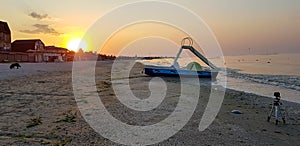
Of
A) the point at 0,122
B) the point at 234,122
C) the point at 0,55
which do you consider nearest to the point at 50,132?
the point at 0,122

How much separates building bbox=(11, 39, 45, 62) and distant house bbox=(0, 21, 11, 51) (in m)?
3.27

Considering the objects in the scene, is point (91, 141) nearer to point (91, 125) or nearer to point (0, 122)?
point (91, 125)

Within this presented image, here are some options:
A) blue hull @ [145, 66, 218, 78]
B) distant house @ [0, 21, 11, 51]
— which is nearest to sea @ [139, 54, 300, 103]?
blue hull @ [145, 66, 218, 78]

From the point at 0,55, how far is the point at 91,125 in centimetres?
5826

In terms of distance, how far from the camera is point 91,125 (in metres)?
7.82

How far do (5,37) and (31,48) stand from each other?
290 inches

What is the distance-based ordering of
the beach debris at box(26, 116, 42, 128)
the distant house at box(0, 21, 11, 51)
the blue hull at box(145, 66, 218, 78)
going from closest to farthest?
1. the beach debris at box(26, 116, 42, 128)
2. the blue hull at box(145, 66, 218, 78)
3. the distant house at box(0, 21, 11, 51)

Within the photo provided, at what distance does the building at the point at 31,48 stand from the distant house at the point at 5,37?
327 cm

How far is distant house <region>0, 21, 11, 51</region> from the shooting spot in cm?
6771

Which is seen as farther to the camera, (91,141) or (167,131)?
(167,131)

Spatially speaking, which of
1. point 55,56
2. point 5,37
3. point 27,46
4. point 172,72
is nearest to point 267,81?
point 172,72

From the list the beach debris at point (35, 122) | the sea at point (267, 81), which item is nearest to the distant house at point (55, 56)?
the sea at point (267, 81)

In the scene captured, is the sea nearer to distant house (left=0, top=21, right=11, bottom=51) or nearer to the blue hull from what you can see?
the blue hull

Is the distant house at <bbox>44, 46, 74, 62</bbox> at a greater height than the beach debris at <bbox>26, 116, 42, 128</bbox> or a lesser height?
greater
